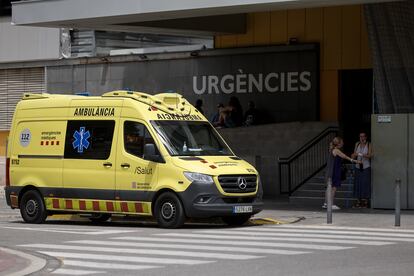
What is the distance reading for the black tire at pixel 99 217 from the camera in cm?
2094

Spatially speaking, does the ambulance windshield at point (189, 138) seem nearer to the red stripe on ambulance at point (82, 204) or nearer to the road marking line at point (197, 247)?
the red stripe on ambulance at point (82, 204)

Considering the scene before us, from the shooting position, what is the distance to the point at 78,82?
116 feet

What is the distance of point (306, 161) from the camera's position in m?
28.5

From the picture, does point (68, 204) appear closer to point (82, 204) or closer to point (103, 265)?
point (82, 204)

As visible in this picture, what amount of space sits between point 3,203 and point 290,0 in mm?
12389

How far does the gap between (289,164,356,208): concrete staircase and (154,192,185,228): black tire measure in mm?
6976

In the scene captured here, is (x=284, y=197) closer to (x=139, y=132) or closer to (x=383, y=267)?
(x=139, y=132)

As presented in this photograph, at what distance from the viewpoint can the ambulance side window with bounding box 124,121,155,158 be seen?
19656mm

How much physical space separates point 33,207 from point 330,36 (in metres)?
12.4

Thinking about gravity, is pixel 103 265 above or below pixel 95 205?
below

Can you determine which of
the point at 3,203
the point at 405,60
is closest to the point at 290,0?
the point at 405,60

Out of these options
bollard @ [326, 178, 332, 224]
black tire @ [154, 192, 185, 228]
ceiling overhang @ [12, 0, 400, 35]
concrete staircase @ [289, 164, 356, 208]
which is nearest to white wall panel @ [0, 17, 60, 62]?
ceiling overhang @ [12, 0, 400, 35]

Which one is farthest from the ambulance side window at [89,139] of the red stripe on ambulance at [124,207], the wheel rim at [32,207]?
the wheel rim at [32,207]

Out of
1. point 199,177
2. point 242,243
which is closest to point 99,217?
point 199,177
